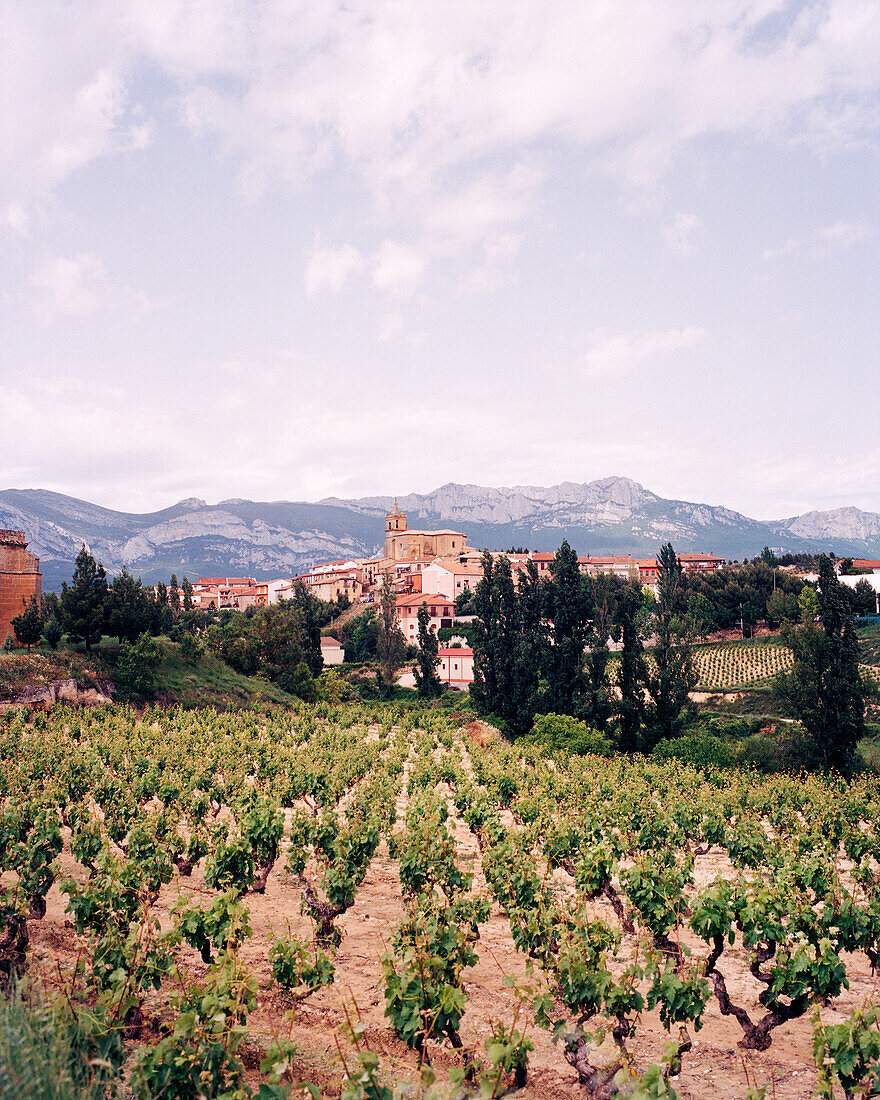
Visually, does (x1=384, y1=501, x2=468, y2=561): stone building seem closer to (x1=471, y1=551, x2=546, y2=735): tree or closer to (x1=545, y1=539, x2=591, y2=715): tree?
(x1=471, y1=551, x2=546, y2=735): tree

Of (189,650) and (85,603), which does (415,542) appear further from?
(85,603)

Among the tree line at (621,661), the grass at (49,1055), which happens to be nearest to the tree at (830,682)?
the tree line at (621,661)

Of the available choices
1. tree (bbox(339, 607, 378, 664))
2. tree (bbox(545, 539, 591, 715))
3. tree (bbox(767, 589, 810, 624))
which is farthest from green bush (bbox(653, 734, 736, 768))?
tree (bbox(339, 607, 378, 664))

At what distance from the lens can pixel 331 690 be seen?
51969mm

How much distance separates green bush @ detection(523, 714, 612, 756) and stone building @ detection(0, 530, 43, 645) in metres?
33.6

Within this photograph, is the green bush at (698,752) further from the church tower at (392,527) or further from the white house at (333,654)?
the church tower at (392,527)

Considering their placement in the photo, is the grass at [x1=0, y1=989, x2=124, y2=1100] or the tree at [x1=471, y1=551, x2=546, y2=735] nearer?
the grass at [x1=0, y1=989, x2=124, y2=1100]

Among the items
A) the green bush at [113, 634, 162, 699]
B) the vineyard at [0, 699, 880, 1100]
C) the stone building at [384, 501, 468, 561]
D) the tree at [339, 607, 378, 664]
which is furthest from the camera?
the stone building at [384, 501, 468, 561]

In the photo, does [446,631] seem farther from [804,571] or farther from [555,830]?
[555,830]

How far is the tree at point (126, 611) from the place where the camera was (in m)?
37.6

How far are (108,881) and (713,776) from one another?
22541 millimetres

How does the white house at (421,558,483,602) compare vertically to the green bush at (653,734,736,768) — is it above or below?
above

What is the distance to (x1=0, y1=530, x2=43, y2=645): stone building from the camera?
42688mm

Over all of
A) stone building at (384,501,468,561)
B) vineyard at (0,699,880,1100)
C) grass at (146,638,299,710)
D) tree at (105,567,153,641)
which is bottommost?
grass at (146,638,299,710)
